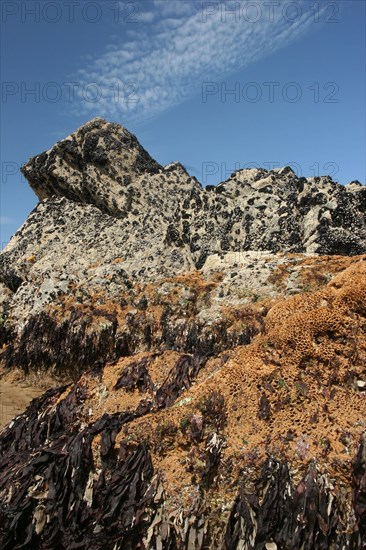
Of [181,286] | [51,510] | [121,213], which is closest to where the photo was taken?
[51,510]

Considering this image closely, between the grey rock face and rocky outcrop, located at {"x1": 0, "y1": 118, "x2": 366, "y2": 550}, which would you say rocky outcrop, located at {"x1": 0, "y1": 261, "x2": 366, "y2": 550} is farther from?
the grey rock face

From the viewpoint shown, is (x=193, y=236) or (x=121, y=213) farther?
(x=121, y=213)

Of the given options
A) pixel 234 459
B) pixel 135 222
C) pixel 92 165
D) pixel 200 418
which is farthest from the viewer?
pixel 92 165

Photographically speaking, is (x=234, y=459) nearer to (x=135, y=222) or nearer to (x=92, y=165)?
(x=135, y=222)

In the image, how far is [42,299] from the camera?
39.3ft

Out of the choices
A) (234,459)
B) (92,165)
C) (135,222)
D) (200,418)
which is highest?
(92,165)

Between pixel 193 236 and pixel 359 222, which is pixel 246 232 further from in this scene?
pixel 359 222

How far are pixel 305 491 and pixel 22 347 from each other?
28.8 feet

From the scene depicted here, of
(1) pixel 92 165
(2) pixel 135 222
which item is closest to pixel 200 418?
(2) pixel 135 222

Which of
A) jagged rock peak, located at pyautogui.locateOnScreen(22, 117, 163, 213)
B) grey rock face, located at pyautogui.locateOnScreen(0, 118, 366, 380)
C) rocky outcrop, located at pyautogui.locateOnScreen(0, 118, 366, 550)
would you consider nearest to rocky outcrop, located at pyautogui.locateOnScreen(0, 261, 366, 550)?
rocky outcrop, located at pyautogui.locateOnScreen(0, 118, 366, 550)

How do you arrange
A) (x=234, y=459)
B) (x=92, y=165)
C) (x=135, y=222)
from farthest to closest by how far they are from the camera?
1. (x=92, y=165)
2. (x=135, y=222)
3. (x=234, y=459)

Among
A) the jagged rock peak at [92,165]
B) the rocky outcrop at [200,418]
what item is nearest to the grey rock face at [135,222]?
the jagged rock peak at [92,165]

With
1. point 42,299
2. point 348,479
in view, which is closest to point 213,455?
point 348,479

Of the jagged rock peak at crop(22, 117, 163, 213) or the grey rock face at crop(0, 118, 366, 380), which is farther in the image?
the jagged rock peak at crop(22, 117, 163, 213)
